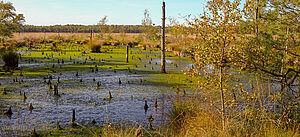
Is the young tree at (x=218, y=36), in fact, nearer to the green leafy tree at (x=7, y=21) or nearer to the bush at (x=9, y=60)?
the bush at (x=9, y=60)

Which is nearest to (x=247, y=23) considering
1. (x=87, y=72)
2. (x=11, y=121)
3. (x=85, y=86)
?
(x=11, y=121)

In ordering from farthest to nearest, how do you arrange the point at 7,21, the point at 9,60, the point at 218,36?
the point at 7,21
the point at 9,60
the point at 218,36

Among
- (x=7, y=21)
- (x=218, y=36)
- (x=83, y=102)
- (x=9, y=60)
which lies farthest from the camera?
(x=7, y=21)

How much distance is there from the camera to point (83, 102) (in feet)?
32.7

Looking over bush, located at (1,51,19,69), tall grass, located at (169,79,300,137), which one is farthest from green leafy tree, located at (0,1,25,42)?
tall grass, located at (169,79,300,137)

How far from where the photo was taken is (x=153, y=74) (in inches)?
653

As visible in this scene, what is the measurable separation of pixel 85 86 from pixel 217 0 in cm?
873

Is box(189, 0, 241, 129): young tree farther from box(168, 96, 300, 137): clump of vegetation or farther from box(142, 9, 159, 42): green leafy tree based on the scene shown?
box(142, 9, 159, 42): green leafy tree

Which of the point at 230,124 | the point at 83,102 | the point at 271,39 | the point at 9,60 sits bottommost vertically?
the point at 83,102

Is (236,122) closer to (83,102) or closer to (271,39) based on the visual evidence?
(271,39)

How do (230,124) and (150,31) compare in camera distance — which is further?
(150,31)

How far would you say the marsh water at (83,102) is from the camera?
25.2ft

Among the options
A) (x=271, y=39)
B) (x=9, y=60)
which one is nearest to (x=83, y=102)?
(x=271, y=39)

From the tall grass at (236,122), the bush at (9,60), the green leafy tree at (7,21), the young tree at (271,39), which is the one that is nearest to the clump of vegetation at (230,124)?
the tall grass at (236,122)
